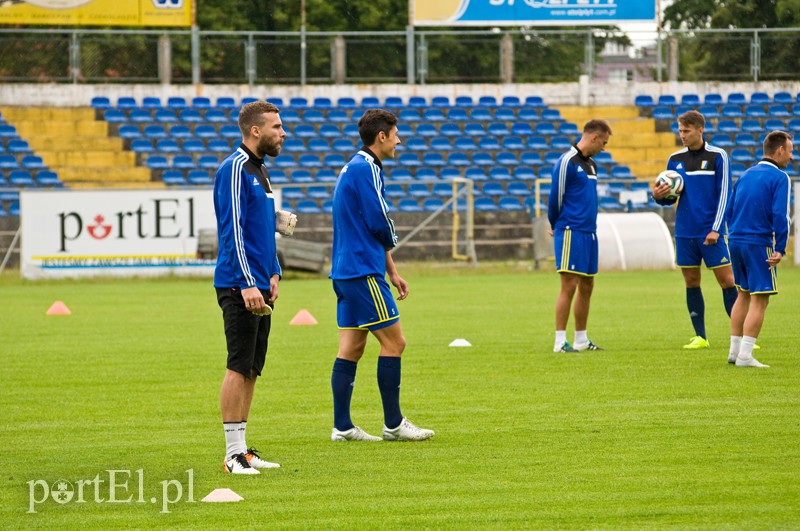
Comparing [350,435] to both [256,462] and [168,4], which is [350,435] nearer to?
[256,462]

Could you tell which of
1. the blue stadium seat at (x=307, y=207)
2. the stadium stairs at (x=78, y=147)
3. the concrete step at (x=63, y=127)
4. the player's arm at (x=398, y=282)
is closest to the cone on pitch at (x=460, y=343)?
the player's arm at (x=398, y=282)

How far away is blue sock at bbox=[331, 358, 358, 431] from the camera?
26.0ft

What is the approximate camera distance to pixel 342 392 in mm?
7969

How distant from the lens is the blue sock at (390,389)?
7.91m

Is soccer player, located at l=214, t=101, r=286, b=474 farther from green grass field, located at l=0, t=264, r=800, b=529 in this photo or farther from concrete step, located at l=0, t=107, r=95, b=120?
concrete step, located at l=0, t=107, r=95, b=120

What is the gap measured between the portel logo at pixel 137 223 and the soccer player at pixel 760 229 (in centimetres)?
1555

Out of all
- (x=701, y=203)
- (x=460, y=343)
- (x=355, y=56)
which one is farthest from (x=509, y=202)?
(x=701, y=203)

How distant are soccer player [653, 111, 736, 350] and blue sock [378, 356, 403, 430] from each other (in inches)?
210

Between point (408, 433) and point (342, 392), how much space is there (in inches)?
19.5

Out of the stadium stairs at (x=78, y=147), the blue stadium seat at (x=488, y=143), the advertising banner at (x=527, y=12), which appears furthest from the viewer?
the advertising banner at (x=527, y=12)

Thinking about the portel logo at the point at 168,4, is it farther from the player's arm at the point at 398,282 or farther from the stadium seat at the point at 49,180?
the player's arm at the point at 398,282

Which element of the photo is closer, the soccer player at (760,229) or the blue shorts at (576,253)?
the soccer player at (760,229)

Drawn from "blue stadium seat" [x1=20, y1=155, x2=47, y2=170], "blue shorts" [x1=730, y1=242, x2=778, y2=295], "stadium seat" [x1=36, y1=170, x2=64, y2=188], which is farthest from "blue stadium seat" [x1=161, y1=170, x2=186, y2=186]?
"blue shorts" [x1=730, y1=242, x2=778, y2=295]

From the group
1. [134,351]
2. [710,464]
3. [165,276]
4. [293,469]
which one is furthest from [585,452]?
[165,276]
